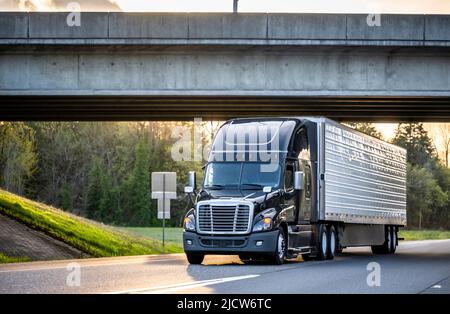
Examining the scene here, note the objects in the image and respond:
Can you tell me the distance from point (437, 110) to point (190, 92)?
34.3 feet

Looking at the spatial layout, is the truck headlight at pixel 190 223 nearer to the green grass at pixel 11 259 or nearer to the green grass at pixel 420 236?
the green grass at pixel 11 259

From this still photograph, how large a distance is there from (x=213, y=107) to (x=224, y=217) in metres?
13.9

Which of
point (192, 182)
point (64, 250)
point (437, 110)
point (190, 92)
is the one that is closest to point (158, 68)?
point (190, 92)

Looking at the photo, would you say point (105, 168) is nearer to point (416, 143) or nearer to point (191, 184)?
point (416, 143)

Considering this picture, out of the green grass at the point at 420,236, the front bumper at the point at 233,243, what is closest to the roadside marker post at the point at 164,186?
the front bumper at the point at 233,243

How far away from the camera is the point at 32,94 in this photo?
31.7 m

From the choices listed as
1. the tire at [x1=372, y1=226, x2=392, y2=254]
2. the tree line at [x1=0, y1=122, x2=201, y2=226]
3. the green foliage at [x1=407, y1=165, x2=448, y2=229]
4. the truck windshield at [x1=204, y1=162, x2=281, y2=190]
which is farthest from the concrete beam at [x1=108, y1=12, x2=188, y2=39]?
the green foliage at [x1=407, y1=165, x2=448, y2=229]

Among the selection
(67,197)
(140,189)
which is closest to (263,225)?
(140,189)

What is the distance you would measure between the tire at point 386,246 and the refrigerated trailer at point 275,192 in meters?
5.95

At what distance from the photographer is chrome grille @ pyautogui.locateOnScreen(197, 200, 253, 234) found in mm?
22891

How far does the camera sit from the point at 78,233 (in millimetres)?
35844

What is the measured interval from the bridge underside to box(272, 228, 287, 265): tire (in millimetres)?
9366

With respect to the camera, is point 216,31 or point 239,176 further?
point 216,31

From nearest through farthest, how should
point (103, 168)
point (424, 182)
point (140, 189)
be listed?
point (140, 189), point (103, 168), point (424, 182)
